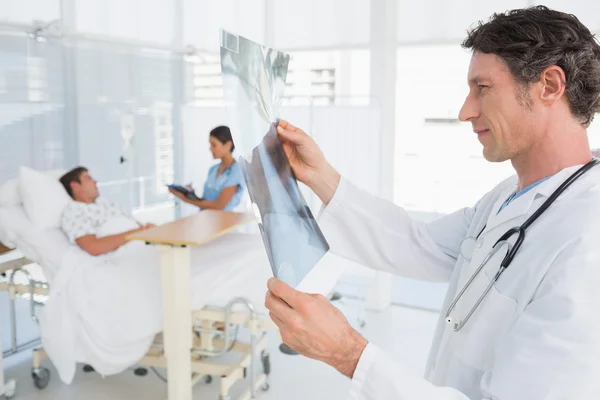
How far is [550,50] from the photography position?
100 centimetres

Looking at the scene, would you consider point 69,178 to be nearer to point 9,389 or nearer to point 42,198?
point 42,198

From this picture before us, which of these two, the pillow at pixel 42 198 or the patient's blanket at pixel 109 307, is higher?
the pillow at pixel 42 198

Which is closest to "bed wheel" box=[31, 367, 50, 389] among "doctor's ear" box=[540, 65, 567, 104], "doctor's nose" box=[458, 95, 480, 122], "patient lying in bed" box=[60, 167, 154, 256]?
"patient lying in bed" box=[60, 167, 154, 256]

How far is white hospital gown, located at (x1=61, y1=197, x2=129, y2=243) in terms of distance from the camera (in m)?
3.11

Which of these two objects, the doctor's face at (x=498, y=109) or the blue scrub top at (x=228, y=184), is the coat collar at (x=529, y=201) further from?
the blue scrub top at (x=228, y=184)

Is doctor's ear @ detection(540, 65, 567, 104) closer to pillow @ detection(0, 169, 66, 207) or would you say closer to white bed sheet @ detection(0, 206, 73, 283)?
white bed sheet @ detection(0, 206, 73, 283)

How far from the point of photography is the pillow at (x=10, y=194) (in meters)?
3.15

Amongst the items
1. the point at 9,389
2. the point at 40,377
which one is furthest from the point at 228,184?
the point at 9,389

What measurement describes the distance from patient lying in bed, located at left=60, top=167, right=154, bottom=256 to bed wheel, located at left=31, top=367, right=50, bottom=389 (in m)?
0.68

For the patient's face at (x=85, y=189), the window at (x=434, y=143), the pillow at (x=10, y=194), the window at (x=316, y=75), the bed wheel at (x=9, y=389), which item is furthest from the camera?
the window at (x=316, y=75)

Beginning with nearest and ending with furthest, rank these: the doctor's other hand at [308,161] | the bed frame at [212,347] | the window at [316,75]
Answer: the doctor's other hand at [308,161], the bed frame at [212,347], the window at [316,75]

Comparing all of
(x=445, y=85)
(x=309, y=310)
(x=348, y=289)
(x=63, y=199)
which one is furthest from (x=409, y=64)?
(x=309, y=310)

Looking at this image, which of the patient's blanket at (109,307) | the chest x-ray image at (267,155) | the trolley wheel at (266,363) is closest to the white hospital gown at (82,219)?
the patient's blanket at (109,307)

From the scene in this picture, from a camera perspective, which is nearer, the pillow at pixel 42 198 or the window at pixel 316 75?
the pillow at pixel 42 198
